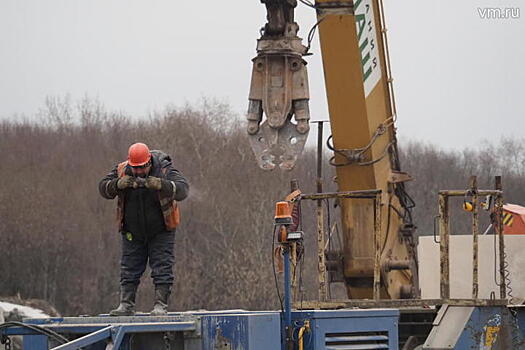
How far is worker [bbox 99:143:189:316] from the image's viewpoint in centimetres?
1014

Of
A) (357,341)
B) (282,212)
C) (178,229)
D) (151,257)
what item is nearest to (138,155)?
(151,257)

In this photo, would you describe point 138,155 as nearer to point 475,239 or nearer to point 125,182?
point 125,182

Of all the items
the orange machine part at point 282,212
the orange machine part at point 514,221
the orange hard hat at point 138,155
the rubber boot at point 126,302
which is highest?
the orange machine part at point 514,221

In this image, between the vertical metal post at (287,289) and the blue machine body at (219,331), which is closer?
the blue machine body at (219,331)

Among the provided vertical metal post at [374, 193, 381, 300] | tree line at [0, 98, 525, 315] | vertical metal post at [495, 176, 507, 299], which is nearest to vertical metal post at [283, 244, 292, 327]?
vertical metal post at [495, 176, 507, 299]

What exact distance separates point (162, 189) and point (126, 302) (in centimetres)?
102

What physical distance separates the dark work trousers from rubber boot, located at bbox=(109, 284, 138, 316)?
6 centimetres

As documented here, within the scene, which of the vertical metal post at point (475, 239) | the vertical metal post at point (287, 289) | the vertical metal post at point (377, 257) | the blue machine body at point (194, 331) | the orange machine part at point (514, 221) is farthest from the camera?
the orange machine part at point (514, 221)

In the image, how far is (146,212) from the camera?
33.8 ft

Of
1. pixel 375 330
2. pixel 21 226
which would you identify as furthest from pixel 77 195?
pixel 375 330

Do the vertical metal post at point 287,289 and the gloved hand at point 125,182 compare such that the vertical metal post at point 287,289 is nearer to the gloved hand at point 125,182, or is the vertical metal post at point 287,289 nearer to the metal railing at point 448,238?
the gloved hand at point 125,182

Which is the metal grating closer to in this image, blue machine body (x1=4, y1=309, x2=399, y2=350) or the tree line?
blue machine body (x1=4, y1=309, x2=399, y2=350)

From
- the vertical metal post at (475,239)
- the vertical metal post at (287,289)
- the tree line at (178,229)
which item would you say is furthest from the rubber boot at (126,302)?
the tree line at (178,229)

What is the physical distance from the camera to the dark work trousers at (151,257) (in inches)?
408
